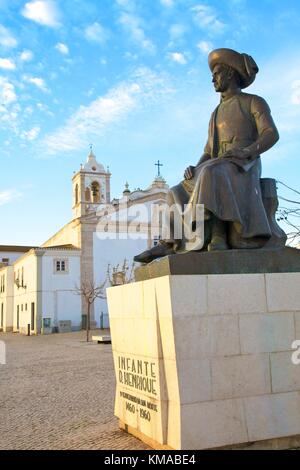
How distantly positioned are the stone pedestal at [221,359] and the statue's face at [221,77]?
1787mm

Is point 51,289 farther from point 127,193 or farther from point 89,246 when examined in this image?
point 127,193

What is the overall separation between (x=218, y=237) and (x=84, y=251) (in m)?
31.0

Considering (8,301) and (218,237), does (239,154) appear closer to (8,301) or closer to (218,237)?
(218,237)

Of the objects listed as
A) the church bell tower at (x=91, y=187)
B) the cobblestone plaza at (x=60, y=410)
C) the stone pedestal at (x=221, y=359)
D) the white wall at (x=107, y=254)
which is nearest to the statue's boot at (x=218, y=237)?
the stone pedestal at (x=221, y=359)

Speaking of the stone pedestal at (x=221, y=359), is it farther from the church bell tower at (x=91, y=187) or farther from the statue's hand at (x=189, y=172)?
the church bell tower at (x=91, y=187)

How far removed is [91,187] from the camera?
37156 millimetres

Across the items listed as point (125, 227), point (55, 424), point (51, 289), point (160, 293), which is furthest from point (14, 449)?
point (125, 227)

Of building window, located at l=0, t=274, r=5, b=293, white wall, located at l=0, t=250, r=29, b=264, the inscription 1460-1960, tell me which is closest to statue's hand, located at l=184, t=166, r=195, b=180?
the inscription 1460-1960

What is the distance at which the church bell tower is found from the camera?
36281 millimetres

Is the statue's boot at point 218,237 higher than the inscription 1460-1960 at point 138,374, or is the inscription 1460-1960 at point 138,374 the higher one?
the statue's boot at point 218,237

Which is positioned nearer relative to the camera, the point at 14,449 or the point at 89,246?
the point at 14,449

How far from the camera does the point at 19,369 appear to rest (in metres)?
12.3

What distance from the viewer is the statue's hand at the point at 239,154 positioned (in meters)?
4.16

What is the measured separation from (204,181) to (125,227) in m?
32.6
